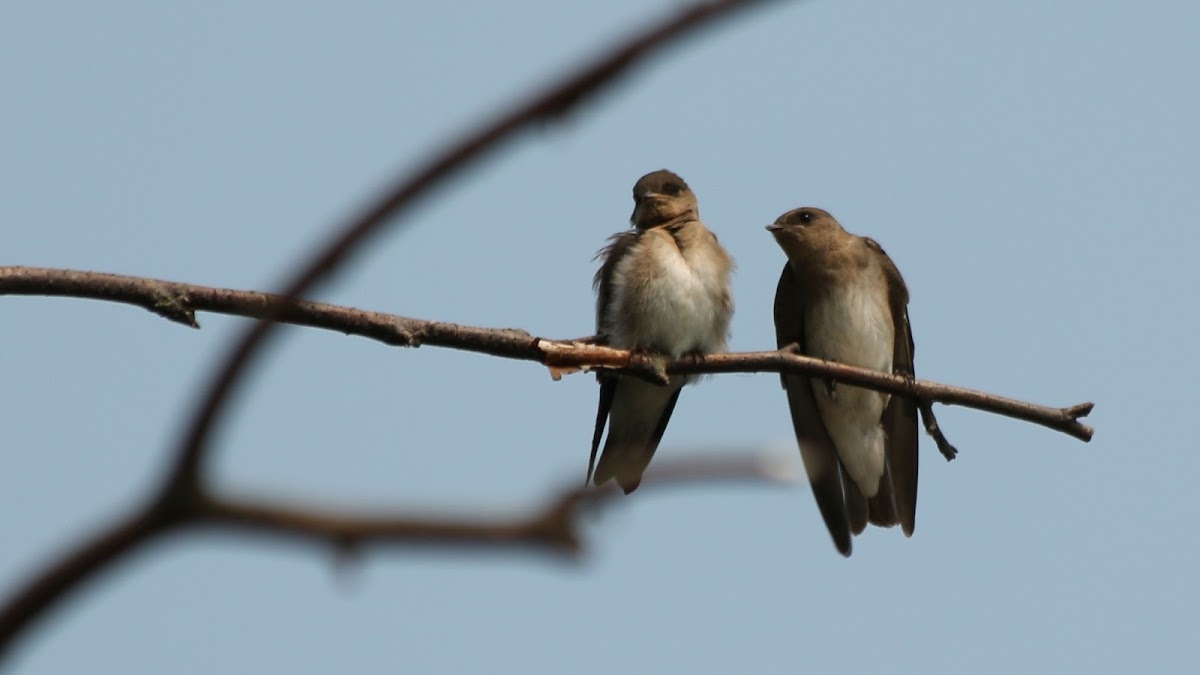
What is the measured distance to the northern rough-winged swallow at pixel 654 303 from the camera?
9367 millimetres

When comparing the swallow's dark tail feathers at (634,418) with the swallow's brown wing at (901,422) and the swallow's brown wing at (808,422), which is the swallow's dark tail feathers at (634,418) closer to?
the swallow's brown wing at (808,422)

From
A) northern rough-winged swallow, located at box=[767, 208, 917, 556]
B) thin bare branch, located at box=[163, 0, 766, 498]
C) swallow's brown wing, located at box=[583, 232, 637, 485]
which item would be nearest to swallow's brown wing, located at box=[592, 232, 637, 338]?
swallow's brown wing, located at box=[583, 232, 637, 485]

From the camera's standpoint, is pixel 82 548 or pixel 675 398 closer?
pixel 82 548

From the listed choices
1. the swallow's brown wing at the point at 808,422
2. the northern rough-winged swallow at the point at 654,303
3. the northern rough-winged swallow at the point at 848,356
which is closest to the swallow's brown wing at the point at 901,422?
the northern rough-winged swallow at the point at 848,356

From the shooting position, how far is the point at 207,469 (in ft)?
3.38

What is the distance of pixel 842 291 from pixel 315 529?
9.90m

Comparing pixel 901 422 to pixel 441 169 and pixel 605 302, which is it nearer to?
pixel 605 302

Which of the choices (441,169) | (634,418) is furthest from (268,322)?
(634,418)

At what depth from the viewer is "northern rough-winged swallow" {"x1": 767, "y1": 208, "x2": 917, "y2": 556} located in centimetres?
1066

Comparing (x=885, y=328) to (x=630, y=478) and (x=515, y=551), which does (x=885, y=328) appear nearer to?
(x=630, y=478)

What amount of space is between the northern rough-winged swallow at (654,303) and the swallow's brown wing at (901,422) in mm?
1590

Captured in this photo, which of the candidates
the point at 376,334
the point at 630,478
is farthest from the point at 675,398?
the point at 376,334

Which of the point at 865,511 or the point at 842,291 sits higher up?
the point at 842,291

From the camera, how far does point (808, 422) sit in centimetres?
1111
